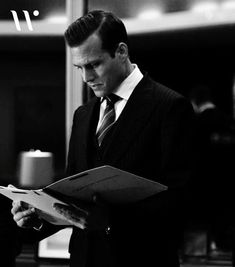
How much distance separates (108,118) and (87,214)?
0.36m

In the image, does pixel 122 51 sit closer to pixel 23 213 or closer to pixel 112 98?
pixel 112 98

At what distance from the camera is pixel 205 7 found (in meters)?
2.78

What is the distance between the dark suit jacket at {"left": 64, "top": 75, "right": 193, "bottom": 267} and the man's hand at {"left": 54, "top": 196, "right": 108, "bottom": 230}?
0.05 m

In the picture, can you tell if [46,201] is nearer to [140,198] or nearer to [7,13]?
[140,198]

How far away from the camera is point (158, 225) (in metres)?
1.63

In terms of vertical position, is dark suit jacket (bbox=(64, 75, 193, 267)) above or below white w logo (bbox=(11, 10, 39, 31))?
below

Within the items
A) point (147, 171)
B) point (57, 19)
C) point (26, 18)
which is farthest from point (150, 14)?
point (147, 171)

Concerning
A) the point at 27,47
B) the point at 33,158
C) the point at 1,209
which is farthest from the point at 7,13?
the point at 1,209

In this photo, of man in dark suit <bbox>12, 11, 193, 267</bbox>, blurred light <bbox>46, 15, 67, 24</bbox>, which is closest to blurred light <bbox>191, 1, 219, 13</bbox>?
blurred light <bbox>46, 15, 67, 24</bbox>

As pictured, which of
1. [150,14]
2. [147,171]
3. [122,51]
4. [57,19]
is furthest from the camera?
[57,19]

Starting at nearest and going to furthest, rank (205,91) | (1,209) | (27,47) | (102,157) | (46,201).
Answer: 1. (46,201)
2. (102,157)
3. (1,209)
4. (205,91)
5. (27,47)

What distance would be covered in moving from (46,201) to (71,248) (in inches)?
11.1

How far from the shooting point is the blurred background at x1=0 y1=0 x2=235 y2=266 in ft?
9.23

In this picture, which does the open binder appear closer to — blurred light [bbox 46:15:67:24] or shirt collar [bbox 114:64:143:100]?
shirt collar [bbox 114:64:143:100]
